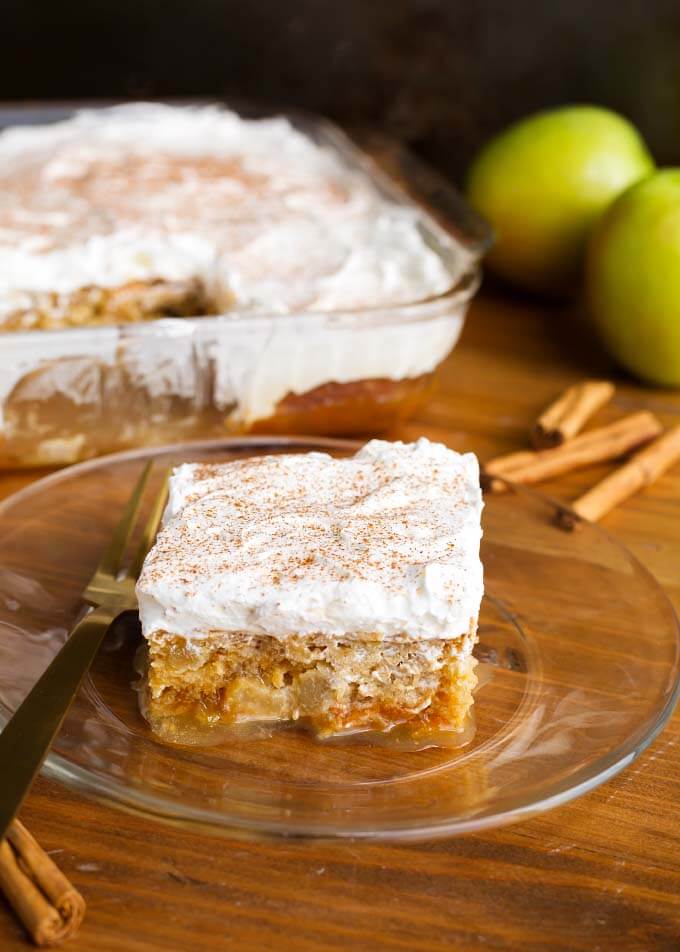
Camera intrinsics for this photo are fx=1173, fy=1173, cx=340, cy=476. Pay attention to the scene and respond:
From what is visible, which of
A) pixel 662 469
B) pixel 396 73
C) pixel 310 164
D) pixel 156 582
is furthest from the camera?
pixel 396 73

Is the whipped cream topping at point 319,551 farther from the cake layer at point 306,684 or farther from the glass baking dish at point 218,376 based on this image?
the glass baking dish at point 218,376

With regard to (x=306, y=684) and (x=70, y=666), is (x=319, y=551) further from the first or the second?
(x=70, y=666)

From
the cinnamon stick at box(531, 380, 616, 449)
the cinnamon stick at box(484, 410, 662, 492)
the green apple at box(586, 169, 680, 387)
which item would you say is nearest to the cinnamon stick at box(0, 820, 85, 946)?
the cinnamon stick at box(484, 410, 662, 492)

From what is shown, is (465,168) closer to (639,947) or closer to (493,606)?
(493,606)

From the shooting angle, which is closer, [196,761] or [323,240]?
[196,761]

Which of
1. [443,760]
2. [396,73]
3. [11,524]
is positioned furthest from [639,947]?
[396,73]

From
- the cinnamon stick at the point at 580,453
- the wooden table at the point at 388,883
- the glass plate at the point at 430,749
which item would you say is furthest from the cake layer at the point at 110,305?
the wooden table at the point at 388,883

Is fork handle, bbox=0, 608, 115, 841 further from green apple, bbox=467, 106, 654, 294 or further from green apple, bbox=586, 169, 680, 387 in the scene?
green apple, bbox=467, 106, 654, 294

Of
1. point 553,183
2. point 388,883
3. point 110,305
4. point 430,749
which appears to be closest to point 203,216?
point 110,305
